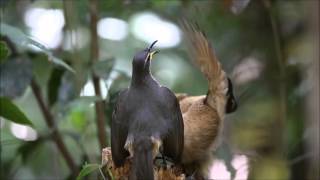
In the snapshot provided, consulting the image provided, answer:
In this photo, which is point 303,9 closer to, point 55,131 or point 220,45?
point 220,45

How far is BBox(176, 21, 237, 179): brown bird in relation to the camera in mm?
1920

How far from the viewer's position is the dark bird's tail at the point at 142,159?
1.49m

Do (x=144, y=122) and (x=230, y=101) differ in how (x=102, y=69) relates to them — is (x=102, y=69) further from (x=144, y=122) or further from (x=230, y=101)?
(x=144, y=122)

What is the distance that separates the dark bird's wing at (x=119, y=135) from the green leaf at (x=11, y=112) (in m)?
0.32

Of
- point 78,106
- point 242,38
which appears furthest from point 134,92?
point 242,38

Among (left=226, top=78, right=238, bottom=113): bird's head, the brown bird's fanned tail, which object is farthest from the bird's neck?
(left=226, top=78, right=238, bottom=113): bird's head

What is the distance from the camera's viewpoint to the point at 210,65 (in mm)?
1945

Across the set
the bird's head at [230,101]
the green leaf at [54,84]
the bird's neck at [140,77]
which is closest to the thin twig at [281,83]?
the bird's head at [230,101]

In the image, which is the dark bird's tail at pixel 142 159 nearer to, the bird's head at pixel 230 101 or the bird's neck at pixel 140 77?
the bird's neck at pixel 140 77

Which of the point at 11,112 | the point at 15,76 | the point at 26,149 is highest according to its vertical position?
the point at 15,76

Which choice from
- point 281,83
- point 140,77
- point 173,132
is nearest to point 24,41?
point 140,77

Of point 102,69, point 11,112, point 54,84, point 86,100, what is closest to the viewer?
point 11,112

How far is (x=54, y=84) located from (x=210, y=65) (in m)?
0.59

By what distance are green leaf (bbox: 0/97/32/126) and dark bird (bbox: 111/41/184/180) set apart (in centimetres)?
32
